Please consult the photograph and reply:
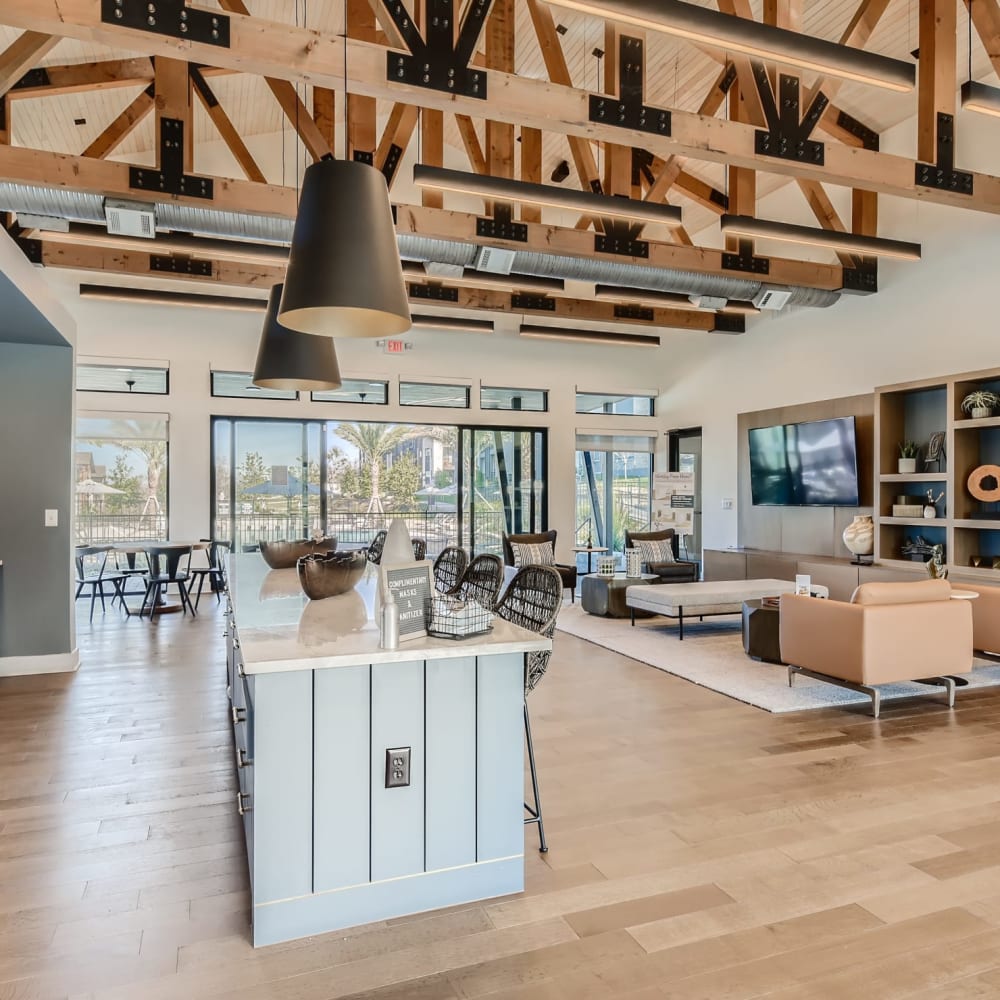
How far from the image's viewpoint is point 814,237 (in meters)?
6.23

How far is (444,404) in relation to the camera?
11219 millimetres

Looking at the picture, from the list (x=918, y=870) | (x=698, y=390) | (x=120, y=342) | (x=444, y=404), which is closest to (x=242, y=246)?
(x=120, y=342)

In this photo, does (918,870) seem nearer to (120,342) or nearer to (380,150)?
(380,150)

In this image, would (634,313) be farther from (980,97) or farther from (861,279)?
(980,97)

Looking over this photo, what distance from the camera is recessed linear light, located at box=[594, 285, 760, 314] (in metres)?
8.02

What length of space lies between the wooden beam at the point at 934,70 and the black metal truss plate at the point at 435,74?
123 inches

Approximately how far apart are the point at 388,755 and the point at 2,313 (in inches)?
165

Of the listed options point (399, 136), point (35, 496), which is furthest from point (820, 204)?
point (35, 496)

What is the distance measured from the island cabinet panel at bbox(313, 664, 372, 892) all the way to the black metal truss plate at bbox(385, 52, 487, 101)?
10.1ft

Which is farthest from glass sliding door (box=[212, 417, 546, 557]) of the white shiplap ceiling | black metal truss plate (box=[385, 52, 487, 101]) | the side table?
black metal truss plate (box=[385, 52, 487, 101])

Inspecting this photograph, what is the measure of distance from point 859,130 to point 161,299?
817 cm

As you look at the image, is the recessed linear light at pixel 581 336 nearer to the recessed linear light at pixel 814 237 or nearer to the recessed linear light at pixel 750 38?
the recessed linear light at pixel 814 237

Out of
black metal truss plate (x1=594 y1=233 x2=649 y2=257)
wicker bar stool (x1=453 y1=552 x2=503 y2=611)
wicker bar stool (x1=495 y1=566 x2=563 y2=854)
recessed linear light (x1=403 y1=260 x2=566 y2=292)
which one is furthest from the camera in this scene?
recessed linear light (x1=403 y1=260 x2=566 y2=292)

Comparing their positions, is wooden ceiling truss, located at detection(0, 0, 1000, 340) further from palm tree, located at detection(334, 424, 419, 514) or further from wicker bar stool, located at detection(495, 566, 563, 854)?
palm tree, located at detection(334, 424, 419, 514)
